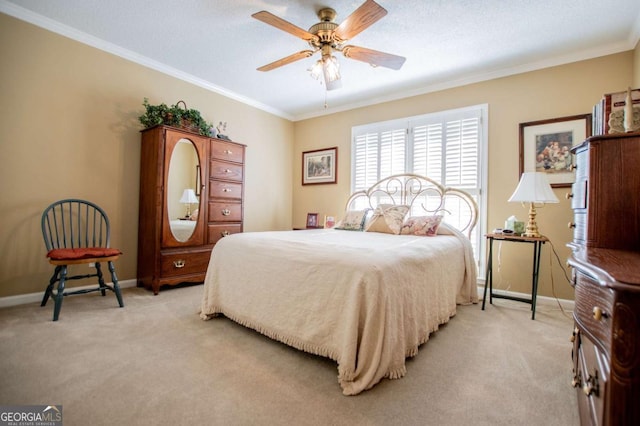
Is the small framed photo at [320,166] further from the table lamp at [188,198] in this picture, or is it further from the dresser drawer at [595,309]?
the dresser drawer at [595,309]

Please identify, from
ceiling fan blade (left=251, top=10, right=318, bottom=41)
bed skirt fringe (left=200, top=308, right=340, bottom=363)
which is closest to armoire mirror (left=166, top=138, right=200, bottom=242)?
bed skirt fringe (left=200, top=308, right=340, bottom=363)

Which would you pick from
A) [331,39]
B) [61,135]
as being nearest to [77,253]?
[61,135]

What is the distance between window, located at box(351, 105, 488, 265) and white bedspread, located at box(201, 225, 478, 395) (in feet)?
4.81

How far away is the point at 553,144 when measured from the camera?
3.06 meters

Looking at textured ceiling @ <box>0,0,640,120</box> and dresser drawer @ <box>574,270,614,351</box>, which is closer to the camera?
dresser drawer @ <box>574,270,614,351</box>

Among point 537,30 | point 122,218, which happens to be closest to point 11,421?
point 122,218

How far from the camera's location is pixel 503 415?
1322 mm

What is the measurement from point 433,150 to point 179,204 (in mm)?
3217

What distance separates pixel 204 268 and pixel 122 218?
3.53 feet

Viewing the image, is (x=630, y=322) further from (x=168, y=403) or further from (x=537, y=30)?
(x=537, y=30)

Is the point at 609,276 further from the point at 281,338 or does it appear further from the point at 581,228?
the point at 281,338

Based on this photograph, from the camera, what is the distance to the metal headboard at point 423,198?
3508 millimetres

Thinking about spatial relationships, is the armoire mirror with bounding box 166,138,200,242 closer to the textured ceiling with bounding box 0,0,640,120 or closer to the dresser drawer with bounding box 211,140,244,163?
the dresser drawer with bounding box 211,140,244,163

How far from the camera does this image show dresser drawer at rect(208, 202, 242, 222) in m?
3.63
